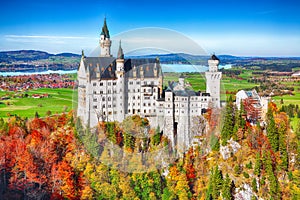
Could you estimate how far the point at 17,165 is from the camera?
33.9 metres

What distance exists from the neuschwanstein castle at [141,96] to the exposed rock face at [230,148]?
11.3 feet

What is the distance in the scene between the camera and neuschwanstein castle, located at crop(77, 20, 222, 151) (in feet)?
118

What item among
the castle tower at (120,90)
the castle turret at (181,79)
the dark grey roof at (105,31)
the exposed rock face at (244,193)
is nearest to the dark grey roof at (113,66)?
the castle tower at (120,90)

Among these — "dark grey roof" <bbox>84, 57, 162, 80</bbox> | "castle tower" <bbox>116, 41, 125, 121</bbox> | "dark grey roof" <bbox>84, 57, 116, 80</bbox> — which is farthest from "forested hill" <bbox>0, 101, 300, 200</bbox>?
"dark grey roof" <bbox>84, 57, 116, 80</bbox>

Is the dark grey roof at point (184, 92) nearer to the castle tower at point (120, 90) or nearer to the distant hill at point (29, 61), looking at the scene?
the castle tower at point (120, 90)

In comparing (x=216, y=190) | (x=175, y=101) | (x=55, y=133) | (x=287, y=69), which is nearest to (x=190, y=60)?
(x=175, y=101)

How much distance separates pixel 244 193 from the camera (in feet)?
109

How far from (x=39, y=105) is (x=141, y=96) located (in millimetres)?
28945

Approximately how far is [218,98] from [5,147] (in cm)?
2088

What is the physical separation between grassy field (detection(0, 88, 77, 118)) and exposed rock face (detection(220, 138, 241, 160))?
2409 cm

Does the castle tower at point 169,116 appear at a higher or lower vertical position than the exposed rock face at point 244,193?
higher

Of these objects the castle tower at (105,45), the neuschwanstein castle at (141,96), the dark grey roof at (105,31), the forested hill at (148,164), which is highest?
the dark grey roof at (105,31)

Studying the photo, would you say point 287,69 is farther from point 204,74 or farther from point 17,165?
point 17,165

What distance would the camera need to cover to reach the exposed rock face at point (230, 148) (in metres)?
35.1
